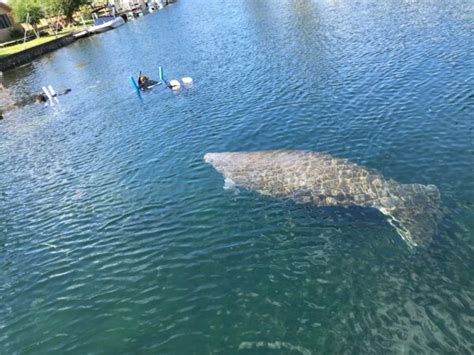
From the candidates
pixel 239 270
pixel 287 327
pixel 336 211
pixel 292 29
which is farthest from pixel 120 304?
pixel 292 29

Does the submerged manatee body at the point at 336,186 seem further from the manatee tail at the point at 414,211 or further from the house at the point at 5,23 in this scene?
the house at the point at 5,23

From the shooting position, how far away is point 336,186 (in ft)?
49.6

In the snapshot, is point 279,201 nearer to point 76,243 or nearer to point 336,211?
point 336,211

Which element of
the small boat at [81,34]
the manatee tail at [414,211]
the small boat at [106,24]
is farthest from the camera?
the small boat at [106,24]

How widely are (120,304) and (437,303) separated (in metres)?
9.18

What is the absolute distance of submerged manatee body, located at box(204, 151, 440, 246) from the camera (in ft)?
43.2

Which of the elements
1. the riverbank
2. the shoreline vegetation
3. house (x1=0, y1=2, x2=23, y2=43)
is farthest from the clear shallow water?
house (x1=0, y1=2, x2=23, y2=43)

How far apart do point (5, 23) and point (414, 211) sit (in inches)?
4093

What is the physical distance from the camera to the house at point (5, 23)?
9025 centimetres

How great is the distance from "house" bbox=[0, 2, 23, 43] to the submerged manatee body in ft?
305

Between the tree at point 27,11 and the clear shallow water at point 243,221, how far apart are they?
65.6 metres

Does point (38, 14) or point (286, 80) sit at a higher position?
point (38, 14)

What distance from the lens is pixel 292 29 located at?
48938 millimetres

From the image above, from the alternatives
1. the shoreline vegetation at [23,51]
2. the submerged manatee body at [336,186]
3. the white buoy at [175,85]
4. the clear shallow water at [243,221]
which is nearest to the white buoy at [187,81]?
the white buoy at [175,85]
